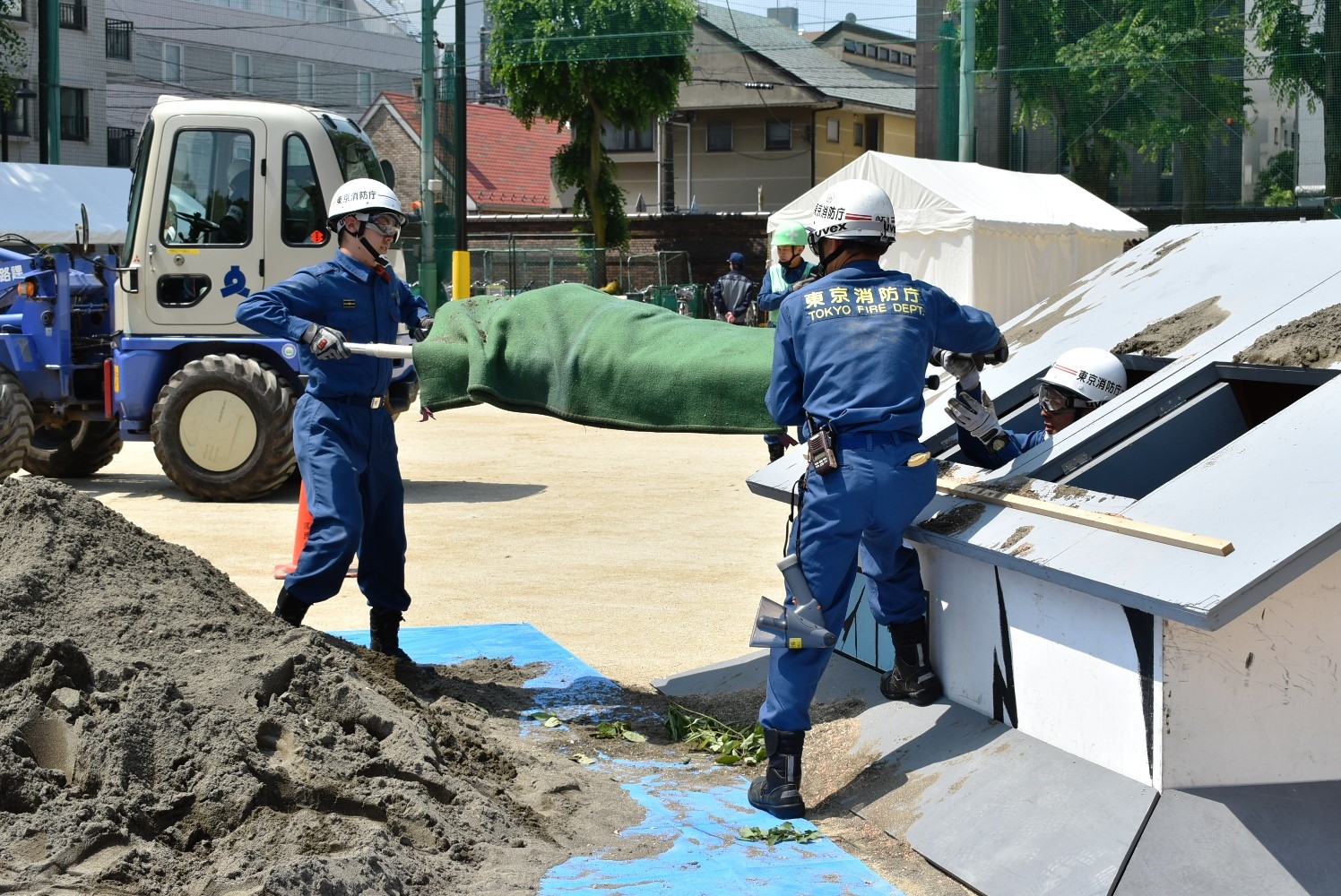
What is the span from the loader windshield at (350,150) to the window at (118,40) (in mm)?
35895

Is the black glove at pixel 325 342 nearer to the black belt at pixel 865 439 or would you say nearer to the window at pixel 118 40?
the black belt at pixel 865 439

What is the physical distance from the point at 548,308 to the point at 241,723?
2181 millimetres

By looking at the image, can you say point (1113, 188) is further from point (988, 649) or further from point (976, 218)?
point (988, 649)

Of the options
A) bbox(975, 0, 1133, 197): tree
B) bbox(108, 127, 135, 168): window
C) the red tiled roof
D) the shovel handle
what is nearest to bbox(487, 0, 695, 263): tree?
the red tiled roof

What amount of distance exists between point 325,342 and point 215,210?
5837 millimetres

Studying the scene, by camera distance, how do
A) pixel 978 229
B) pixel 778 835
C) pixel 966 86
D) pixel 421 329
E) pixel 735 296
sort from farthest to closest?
pixel 966 86 → pixel 978 229 → pixel 735 296 → pixel 421 329 → pixel 778 835

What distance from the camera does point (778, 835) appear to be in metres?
4.29

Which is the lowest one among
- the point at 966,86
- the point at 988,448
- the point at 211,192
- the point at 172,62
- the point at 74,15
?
the point at 988,448

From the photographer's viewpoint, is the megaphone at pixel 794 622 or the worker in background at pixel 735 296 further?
the worker in background at pixel 735 296

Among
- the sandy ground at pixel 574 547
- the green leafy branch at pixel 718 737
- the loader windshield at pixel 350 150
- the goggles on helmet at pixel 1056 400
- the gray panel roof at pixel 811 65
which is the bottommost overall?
the green leafy branch at pixel 718 737

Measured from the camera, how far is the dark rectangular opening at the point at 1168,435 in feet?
15.1

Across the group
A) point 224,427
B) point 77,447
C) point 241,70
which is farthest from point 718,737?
point 241,70

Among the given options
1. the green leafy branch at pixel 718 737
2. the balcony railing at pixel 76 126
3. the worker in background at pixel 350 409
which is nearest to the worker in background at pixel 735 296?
the worker in background at pixel 350 409

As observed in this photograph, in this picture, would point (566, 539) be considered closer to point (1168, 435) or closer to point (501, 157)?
point (1168, 435)
